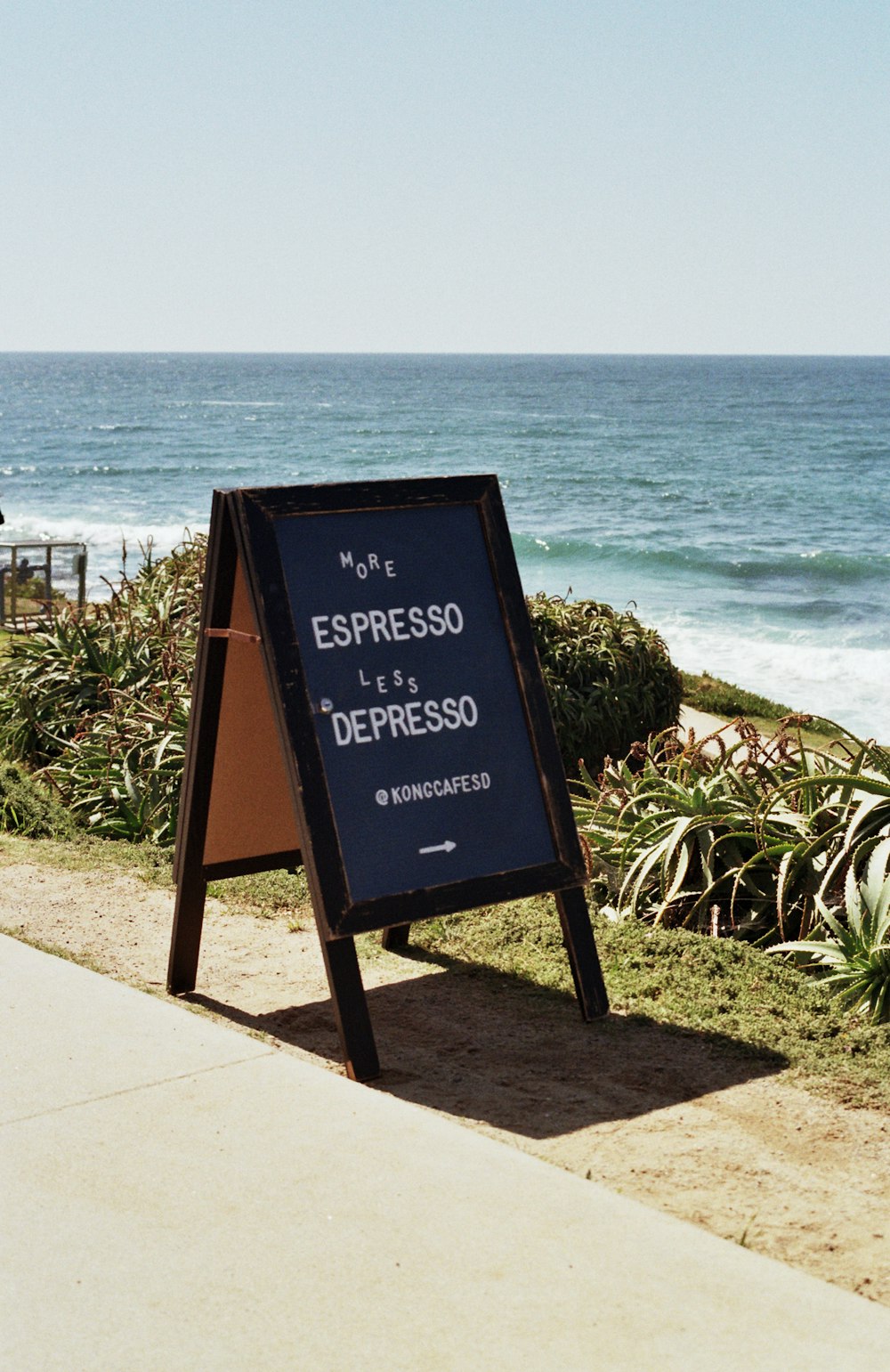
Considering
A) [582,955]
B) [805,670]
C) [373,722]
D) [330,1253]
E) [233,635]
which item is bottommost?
[805,670]

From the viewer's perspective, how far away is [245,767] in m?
5.10

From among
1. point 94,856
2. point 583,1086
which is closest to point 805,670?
point 94,856

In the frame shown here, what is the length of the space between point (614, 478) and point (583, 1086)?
192 feet

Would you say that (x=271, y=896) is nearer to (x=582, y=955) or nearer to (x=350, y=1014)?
(x=582, y=955)

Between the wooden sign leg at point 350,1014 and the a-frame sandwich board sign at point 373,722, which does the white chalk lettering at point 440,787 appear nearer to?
the a-frame sandwich board sign at point 373,722

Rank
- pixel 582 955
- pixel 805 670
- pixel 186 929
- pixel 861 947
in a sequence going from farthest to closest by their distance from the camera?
1. pixel 805 670
2. pixel 186 929
3. pixel 861 947
4. pixel 582 955

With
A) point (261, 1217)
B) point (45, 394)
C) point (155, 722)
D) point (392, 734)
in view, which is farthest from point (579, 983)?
point (45, 394)

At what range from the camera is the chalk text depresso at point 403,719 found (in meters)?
4.60

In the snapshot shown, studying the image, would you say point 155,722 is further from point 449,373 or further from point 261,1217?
point 449,373

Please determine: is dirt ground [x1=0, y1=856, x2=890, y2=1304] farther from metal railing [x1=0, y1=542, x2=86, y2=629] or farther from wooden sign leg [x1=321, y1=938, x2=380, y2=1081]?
metal railing [x1=0, y1=542, x2=86, y2=629]

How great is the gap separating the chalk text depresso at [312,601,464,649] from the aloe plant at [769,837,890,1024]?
1637 millimetres

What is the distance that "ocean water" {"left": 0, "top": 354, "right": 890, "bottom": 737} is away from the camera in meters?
27.9

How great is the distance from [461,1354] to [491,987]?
2.39 meters

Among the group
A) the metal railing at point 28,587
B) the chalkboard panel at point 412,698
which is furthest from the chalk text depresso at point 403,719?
the metal railing at point 28,587
